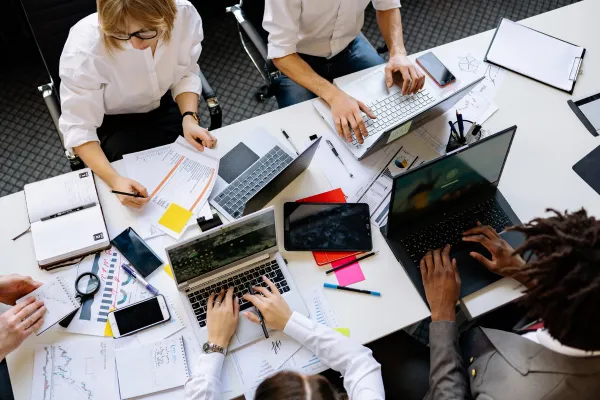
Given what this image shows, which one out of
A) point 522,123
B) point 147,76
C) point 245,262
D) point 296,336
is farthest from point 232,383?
point 522,123

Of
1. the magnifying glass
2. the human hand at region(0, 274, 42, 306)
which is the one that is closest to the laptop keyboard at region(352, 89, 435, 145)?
the magnifying glass

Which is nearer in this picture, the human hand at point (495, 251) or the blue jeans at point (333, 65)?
the human hand at point (495, 251)

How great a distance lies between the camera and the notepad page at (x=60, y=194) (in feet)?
5.46

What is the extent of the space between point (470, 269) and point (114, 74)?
129 centimetres

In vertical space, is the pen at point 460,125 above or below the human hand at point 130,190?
above

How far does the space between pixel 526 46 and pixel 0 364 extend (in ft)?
6.92

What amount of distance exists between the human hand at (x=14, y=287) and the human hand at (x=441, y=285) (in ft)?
3.71

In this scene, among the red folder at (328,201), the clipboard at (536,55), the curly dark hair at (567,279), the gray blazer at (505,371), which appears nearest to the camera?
the curly dark hair at (567,279)

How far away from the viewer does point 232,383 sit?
148cm

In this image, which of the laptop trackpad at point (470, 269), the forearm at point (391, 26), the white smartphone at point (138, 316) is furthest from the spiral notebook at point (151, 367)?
the forearm at point (391, 26)

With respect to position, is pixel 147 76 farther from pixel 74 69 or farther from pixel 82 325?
pixel 82 325

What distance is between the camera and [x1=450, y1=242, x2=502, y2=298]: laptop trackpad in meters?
1.62

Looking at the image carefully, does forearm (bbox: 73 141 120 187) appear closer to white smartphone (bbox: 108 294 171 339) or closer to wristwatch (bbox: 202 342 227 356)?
white smartphone (bbox: 108 294 171 339)

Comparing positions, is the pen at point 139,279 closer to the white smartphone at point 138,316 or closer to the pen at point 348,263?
the white smartphone at point 138,316
